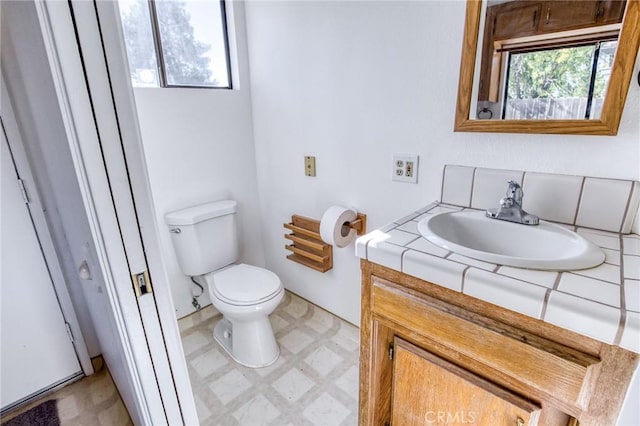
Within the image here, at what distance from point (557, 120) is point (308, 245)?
1277mm

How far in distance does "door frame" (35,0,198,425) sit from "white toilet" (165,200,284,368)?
677 millimetres

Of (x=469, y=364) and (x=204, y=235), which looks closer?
(x=469, y=364)

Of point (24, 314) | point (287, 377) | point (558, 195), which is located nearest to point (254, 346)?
point (287, 377)

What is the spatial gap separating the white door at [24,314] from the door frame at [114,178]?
91 cm

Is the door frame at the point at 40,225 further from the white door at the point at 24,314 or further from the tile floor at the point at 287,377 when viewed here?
the tile floor at the point at 287,377

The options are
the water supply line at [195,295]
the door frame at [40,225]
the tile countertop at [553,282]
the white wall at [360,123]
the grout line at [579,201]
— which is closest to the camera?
the tile countertop at [553,282]

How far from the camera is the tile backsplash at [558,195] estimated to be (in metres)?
0.91

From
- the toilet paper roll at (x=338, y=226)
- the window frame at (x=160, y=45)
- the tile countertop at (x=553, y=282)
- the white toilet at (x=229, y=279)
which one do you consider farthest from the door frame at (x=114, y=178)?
the window frame at (x=160, y=45)

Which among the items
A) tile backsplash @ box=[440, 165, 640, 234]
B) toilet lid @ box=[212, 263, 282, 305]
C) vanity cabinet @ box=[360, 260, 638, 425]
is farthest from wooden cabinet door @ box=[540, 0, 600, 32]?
toilet lid @ box=[212, 263, 282, 305]

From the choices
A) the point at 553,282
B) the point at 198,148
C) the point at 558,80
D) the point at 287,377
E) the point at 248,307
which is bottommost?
the point at 287,377

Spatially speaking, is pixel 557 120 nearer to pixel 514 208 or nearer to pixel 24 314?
pixel 514 208

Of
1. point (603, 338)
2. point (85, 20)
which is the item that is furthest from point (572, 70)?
point (85, 20)

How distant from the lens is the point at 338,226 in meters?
1.56

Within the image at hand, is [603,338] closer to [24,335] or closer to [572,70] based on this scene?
[572,70]
